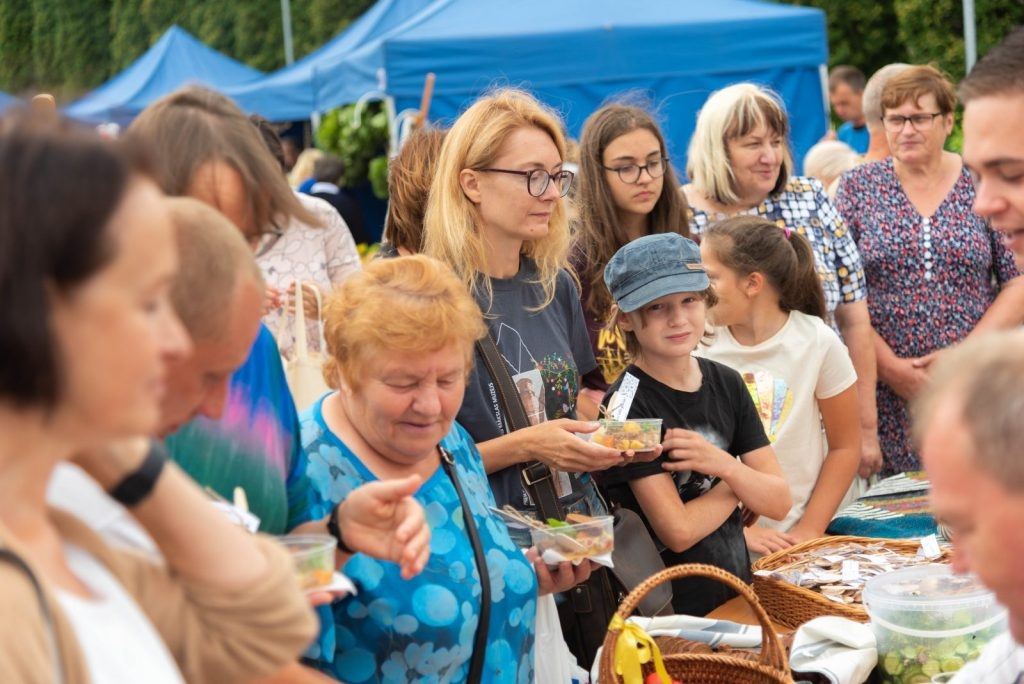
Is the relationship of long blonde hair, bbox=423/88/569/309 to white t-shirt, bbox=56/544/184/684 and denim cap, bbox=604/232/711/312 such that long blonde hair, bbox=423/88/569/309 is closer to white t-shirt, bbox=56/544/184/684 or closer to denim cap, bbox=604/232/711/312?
denim cap, bbox=604/232/711/312

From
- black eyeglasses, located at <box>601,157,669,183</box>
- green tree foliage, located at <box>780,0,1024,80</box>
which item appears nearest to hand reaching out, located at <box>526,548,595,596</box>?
black eyeglasses, located at <box>601,157,669,183</box>

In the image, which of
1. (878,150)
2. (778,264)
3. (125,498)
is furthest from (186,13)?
(125,498)

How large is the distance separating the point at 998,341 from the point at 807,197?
360 cm

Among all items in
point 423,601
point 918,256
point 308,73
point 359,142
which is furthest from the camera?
point 308,73

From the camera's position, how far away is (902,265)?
518 centimetres

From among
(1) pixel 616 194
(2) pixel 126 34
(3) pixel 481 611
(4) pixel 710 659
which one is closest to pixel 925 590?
(4) pixel 710 659

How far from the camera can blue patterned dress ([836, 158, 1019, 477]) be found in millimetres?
5137

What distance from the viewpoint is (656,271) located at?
3453mm

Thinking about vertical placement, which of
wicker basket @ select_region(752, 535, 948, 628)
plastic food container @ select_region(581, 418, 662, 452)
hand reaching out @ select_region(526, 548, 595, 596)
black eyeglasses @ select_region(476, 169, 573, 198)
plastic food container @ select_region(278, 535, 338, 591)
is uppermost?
black eyeglasses @ select_region(476, 169, 573, 198)

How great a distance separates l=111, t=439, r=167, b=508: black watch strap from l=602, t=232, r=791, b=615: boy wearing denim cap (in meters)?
2.17

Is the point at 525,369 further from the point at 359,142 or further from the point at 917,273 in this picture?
the point at 359,142

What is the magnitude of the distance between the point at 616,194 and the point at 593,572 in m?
1.68

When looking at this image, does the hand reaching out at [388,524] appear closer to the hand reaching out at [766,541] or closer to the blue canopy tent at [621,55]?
the hand reaching out at [766,541]

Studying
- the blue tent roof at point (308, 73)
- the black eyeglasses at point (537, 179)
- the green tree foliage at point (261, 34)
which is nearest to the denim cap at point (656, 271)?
the black eyeglasses at point (537, 179)
